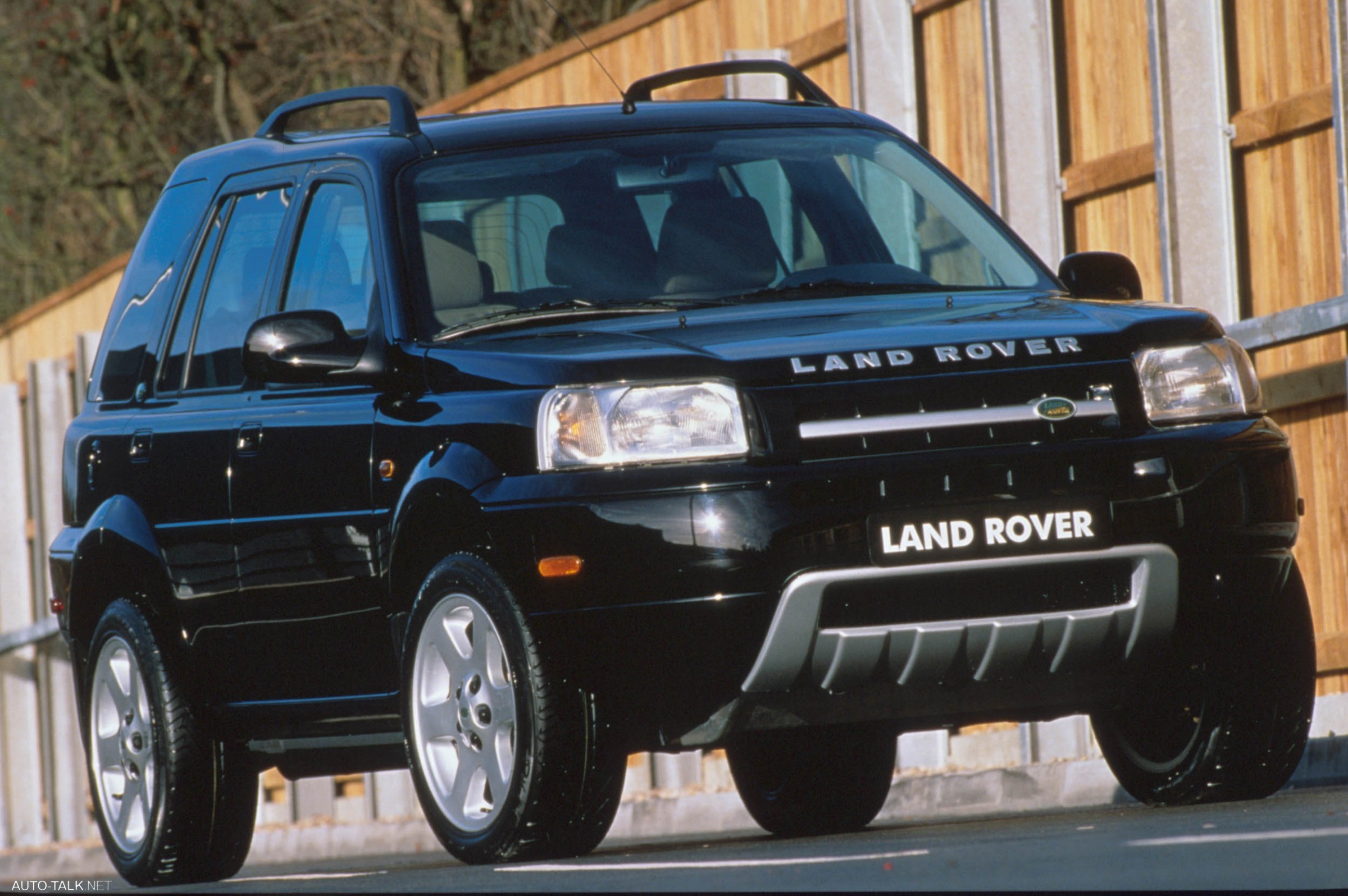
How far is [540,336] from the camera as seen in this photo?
22.4 ft

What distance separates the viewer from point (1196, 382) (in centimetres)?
671

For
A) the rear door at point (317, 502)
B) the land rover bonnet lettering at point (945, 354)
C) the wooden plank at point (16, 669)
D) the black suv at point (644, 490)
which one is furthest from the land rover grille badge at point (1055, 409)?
the wooden plank at point (16, 669)

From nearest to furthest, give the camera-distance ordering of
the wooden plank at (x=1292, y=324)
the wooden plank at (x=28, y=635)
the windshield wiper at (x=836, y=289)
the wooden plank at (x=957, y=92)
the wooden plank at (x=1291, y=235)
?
the windshield wiper at (x=836, y=289) → the wooden plank at (x=1292, y=324) → the wooden plank at (x=1291, y=235) → the wooden plank at (x=957, y=92) → the wooden plank at (x=28, y=635)

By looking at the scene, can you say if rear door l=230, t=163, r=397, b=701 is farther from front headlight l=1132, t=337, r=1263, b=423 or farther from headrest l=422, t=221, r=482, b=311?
front headlight l=1132, t=337, r=1263, b=423

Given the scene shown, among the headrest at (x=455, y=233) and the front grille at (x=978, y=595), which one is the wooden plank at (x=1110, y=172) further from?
the front grille at (x=978, y=595)

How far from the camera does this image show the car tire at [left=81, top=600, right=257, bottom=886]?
8.12m

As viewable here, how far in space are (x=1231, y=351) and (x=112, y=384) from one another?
3.70 meters

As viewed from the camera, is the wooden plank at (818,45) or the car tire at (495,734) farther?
the wooden plank at (818,45)

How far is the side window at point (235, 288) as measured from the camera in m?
8.03

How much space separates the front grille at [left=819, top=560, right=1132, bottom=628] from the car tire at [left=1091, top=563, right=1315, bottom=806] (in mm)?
281


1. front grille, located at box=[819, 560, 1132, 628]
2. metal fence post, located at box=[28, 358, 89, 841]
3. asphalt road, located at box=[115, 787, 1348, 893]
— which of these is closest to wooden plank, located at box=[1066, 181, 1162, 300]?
asphalt road, located at box=[115, 787, 1348, 893]

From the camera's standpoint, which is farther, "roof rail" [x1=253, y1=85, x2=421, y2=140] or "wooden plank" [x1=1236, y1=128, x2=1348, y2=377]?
"wooden plank" [x1=1236, y1=128, x2=1348, y2=377]

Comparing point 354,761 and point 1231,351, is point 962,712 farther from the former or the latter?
point 354,761

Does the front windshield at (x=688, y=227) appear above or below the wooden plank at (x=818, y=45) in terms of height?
below
